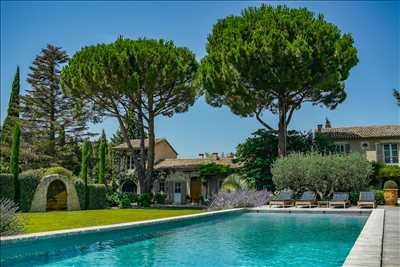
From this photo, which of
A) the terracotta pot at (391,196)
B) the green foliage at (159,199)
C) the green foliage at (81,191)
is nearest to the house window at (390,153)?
the terracotta pot at (391,196)

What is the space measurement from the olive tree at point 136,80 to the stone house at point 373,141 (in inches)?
521

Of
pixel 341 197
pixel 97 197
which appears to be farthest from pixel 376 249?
pixel 97 197

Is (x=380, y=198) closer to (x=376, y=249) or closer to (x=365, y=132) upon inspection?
(x=365, y=132)

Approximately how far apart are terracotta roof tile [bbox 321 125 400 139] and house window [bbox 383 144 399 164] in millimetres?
932

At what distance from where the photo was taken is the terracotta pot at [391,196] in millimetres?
22372

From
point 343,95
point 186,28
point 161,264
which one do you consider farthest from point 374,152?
point 161,264

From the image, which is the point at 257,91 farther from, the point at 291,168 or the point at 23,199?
the point at 23,199

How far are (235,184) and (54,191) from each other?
11.6 metres

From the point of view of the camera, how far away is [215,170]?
3127cm

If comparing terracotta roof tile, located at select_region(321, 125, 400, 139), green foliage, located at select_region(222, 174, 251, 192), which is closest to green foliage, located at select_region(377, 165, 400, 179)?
terracotta roof tile, located at select_region(321, 125, 400, 139)

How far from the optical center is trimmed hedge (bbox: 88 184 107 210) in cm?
2581

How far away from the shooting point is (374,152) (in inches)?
1280

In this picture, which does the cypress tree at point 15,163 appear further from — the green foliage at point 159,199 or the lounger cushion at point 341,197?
the lounger cushion at point 341,197

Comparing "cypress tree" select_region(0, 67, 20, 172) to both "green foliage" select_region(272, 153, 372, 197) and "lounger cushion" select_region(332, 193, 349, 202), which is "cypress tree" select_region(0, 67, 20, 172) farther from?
"lounger cushion" select_region(332, 193, 349, 202)
